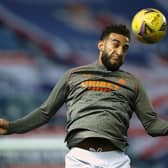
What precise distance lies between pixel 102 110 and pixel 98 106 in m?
0.04

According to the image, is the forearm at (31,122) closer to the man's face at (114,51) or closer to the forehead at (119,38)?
the man's face at (114,51)

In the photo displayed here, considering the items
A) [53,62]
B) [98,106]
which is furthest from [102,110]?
[53,62]

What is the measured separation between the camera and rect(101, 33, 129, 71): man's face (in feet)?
16.6

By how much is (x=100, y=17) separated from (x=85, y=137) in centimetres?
488

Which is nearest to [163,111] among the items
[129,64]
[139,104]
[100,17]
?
[129,64]

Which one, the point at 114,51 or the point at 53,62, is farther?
the point at 53,62

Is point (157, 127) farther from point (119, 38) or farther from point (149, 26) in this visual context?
point (149, 26)

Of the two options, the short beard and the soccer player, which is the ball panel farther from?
the short beard

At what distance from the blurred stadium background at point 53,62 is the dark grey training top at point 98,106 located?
168 inches

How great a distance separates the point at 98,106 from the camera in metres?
5.00

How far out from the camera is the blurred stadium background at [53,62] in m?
9.41

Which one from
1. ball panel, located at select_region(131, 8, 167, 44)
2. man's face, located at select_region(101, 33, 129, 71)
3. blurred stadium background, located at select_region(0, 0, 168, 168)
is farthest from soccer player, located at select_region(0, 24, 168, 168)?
blurred stadium background, located at select_region(0, 0, 168, 168)

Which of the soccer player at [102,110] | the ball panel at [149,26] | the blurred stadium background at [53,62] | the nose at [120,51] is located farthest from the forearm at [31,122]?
the blurred stadium background at [53,62]

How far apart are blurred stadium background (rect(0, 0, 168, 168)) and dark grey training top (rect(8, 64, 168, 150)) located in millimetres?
4275
